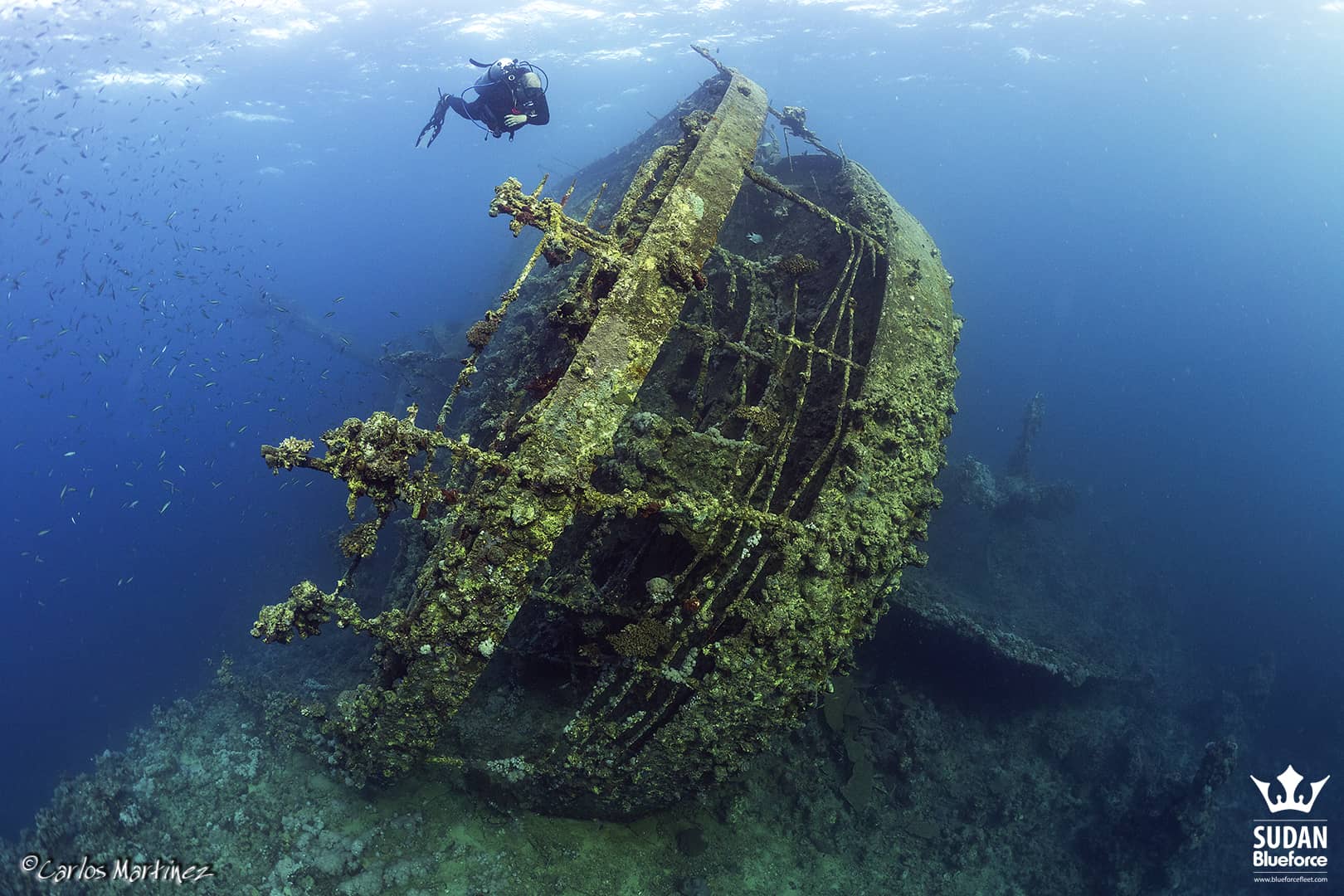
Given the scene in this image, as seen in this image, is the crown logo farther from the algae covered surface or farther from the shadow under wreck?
the shadow under wreck

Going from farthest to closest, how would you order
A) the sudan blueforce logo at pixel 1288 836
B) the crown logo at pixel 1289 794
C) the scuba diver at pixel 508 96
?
the crown logo at pixel 1289 794 → the sudan blueforce logo at pixel 1288 836 → the scuba diver at pixel 508 96

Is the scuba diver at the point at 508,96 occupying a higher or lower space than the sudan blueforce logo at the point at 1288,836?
higher

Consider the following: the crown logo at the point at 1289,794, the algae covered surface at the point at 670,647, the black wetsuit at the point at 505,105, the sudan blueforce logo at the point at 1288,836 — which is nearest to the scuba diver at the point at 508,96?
the black wetsuit at the point at 505,105

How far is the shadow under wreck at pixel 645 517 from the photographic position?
11.9ft

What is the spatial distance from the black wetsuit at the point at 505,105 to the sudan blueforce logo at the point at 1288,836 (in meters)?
17.7

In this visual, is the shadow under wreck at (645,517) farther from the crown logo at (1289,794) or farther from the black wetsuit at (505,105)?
the crown logo at (1289,794)

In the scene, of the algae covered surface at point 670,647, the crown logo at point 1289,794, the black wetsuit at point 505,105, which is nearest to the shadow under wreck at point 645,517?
the algae covered surface at point 670,647

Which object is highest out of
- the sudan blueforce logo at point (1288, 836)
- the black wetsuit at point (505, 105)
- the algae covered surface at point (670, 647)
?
the black wetsuit at point (505, 105)

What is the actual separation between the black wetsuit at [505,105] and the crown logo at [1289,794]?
19032 millimetres

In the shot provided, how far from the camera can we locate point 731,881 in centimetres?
632

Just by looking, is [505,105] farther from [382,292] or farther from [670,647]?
[382,292]

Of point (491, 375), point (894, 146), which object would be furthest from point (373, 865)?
point (894, 146)

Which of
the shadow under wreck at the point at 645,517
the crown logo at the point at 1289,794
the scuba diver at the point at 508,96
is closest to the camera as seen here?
the shadow under wreck at the point at 645,517

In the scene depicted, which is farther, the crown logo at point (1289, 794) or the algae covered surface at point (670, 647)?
the crown logo at point (1289, 794)
